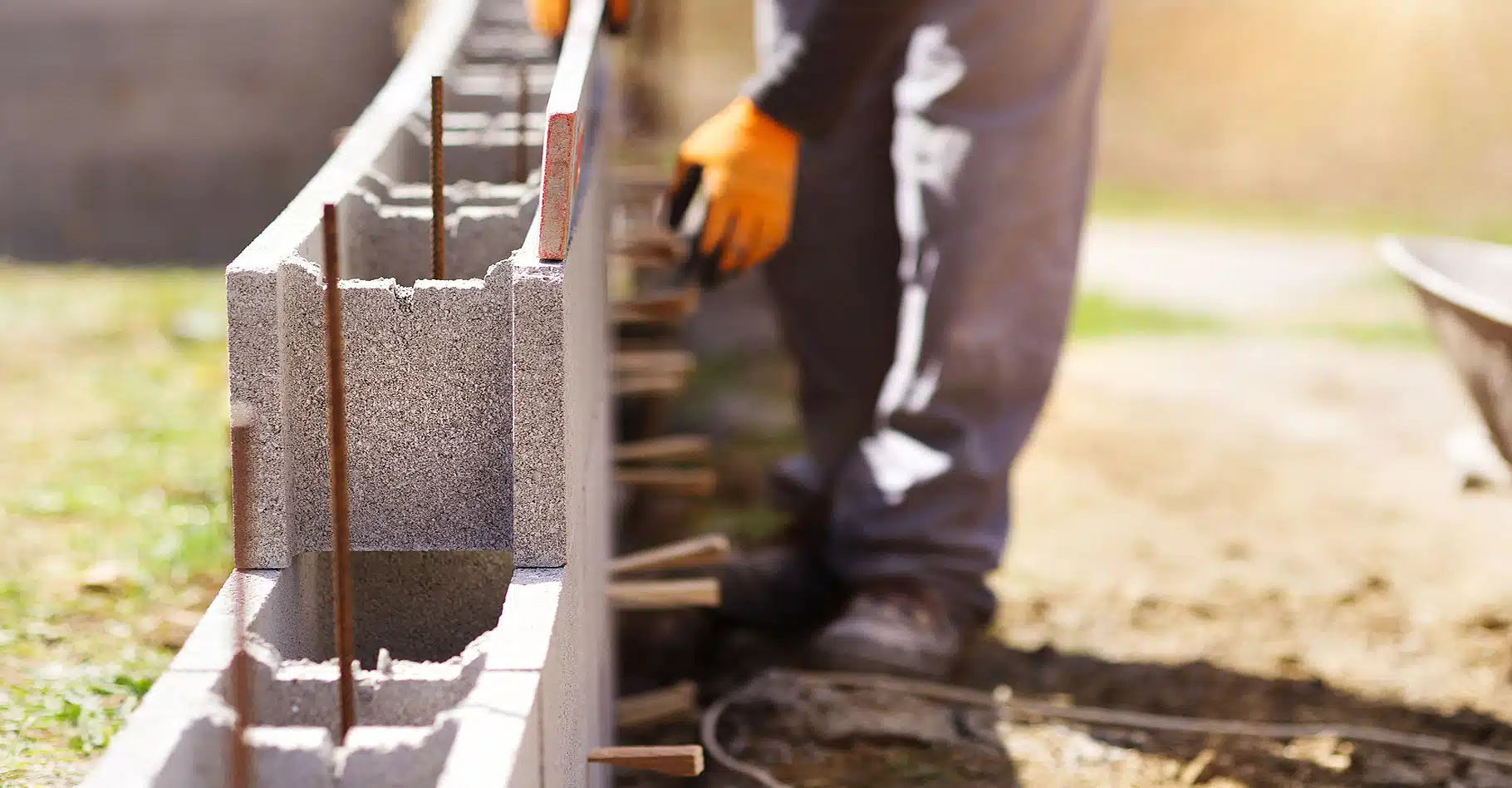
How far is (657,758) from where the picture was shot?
2.00 m

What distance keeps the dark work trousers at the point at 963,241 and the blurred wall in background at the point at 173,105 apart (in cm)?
406

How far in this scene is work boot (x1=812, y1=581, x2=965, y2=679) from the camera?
289cm

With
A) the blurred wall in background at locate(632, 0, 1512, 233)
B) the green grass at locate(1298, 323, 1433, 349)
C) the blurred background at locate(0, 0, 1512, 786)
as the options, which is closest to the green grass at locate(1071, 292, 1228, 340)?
the blurred background at locate(0, 0, 1512, 786)

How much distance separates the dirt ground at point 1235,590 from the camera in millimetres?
2654

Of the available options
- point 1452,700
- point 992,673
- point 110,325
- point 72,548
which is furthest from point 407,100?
point 110,325

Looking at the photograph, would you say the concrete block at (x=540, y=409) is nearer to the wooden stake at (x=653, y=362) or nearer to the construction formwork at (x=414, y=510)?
the construction formwork at (x=414, y=510)

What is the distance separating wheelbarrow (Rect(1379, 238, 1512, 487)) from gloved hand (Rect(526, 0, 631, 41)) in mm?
1674

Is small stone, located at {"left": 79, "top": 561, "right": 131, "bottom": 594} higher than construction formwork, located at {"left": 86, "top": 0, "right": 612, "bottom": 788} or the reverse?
the reverse

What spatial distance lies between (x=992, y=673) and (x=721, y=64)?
8938 millimetres

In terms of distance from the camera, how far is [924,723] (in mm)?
2734

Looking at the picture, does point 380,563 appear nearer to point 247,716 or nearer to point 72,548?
point 247,716

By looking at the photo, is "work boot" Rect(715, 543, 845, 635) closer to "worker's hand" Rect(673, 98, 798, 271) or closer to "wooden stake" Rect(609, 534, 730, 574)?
"wooden stake" Rect(609, 534, 730, 574)

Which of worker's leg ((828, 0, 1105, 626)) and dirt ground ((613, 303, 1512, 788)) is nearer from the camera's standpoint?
dirt ground ((613, 303, 1512, 788))

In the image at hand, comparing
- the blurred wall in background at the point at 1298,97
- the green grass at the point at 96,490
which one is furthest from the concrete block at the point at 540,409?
the blurred wall in background at the point at 1298,97
